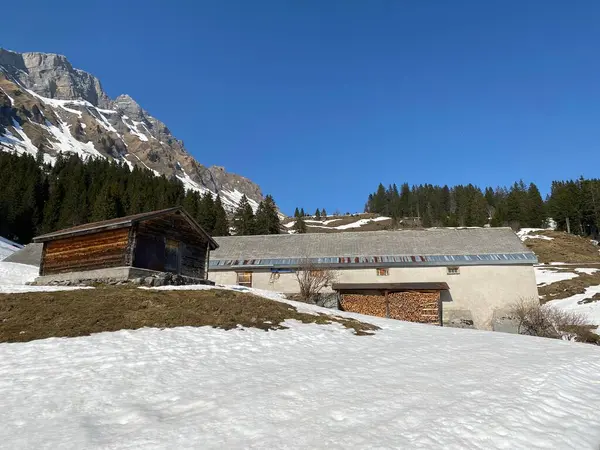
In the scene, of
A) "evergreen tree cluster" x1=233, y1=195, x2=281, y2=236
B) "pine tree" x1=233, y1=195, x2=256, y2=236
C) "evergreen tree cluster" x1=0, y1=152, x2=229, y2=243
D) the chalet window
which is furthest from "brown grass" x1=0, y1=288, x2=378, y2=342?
"evergreen tree cluster" x1=0, y1=152, x2=229, y2=243

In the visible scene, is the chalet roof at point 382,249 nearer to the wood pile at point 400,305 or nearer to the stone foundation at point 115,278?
the wood pile at point 400,305

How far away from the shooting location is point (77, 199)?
3334 inches

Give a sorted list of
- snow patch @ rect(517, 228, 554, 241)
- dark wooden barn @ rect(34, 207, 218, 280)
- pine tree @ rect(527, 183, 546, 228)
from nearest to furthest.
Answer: dark wooden barn @ rect(34, 207, 218, 280)
snow patch @ rect(517, 228, 554, 241)
pine tree @ rect(527, 183, 546, 228)

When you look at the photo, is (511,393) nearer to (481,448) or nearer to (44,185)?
(481,448)

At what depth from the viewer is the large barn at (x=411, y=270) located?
3266 centimetres

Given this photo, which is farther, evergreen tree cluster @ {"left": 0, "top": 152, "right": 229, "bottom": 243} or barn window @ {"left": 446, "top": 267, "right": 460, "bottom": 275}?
evergreen tree cluster @ {"left": 0, "top": 152, "right": 229, "bottom": 243}

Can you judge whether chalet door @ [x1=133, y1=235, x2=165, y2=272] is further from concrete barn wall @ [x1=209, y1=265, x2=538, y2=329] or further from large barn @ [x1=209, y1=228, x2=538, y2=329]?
concrete barn wall @ [x1=209, y1=265, x2=538, y2=329]

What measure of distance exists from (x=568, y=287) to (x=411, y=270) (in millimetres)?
25506

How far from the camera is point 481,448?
17.0 feet

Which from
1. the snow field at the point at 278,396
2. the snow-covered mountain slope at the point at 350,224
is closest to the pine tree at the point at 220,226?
the snow-covered mountain slope at the point at 350,224

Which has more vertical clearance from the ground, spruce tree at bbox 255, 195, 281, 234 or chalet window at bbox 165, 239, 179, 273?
spruce tree at bbox 255, 195, 281, 234

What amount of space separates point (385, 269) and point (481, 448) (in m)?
31.2

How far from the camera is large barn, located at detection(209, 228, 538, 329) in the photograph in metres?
32.7

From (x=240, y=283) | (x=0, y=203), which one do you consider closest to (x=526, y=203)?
(x=240, y=283)
